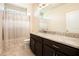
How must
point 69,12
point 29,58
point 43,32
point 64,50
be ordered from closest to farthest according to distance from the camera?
point 64,50, point 29,58, point 69,12, point 43,32

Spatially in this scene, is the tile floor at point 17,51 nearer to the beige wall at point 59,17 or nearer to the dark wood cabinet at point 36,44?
the dark wood cabinet at point 36,44

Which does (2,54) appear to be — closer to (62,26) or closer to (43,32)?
(43,32)

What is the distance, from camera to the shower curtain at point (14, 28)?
146 cm

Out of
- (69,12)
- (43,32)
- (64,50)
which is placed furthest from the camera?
(43,32)

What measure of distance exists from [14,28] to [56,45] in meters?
0.69

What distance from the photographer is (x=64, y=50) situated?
125 cm

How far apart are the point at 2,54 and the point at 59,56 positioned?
851 millimetres

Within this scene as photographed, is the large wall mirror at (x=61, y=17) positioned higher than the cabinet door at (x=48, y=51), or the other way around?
the large wall mirror at (x=61, y=17)

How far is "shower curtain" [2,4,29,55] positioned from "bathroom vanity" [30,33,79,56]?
176mm

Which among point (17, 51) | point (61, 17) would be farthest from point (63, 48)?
point (17, 51)

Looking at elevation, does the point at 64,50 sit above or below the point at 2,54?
above

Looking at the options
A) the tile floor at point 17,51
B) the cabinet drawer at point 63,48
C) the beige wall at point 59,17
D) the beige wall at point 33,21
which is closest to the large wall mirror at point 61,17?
the beige wall at point 59,17

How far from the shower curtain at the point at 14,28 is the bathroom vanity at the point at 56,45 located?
0.58 ft

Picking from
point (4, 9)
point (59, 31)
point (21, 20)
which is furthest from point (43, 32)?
point (4, 9)
